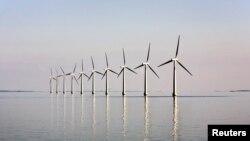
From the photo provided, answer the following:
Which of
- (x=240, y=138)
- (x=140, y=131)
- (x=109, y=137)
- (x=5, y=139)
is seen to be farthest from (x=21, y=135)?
(x=240, y=138)

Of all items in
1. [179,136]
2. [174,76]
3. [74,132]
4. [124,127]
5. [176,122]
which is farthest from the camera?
[174,76]

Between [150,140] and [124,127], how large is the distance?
42.5ft

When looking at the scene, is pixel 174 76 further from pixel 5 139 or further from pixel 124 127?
pixel 5 139

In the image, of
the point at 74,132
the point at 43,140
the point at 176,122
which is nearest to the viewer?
the point at 43,140

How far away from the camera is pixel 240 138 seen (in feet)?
124

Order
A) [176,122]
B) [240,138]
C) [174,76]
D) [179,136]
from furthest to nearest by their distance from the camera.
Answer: [174,76] < [176,122] < [179,136] < [240,138]

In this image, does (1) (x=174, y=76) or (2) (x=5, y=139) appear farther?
(1) (x=174, y=76)

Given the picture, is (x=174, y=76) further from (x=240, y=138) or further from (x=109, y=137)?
(x=240, y=138)

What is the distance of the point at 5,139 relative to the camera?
47.7 metres

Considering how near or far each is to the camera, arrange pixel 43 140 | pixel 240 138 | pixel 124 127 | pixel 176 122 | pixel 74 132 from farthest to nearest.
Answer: pixel 176 122 < pixel 124 127 < pixel 74 132 < pixel 43 140 < pixel 240 138

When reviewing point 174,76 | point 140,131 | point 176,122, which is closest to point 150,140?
point 140,131

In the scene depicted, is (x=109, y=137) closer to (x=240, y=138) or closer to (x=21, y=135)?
(x=21, y=135)

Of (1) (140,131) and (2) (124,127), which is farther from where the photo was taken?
(2) (124,127)

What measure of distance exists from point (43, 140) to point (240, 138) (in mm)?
19290
